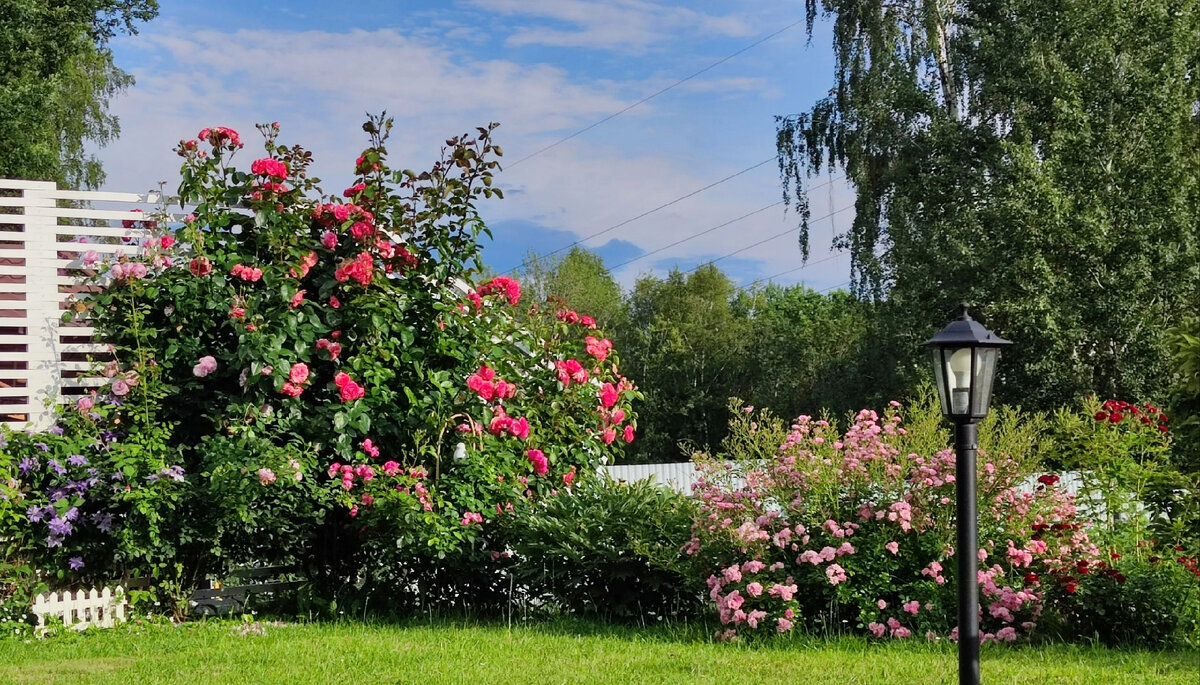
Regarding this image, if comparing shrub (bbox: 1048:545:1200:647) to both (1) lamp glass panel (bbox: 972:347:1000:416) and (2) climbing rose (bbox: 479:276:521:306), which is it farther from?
(2) climbing rose (bbox: 479:276:521:306)

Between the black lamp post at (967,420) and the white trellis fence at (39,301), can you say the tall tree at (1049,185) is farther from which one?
the white trellis fence at (39,301)

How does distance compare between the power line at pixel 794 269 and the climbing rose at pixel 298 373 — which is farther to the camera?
the power line at pixel 794 269

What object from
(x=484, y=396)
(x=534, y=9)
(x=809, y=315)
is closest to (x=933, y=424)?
(x=484, y=396)

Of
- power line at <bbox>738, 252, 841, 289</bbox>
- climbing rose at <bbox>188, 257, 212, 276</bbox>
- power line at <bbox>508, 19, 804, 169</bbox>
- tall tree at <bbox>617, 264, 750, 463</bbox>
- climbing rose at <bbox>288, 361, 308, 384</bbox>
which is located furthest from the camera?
tall tree at <bbox>617, 264, 750, 463</bbox>

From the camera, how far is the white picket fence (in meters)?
6.54

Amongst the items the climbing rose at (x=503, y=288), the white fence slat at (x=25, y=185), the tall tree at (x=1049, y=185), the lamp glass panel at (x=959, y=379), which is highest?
the tall tree at (x=1049, y=185)

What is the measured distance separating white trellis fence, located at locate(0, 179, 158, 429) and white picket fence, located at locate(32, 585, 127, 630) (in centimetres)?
115

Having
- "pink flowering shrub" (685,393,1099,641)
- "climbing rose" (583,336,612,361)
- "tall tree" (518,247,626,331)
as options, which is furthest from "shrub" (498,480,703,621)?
"tall tree" (518,247,626,331)

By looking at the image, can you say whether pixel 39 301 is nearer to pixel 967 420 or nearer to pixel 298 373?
pixel 298 373

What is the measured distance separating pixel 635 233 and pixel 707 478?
28.2 metres

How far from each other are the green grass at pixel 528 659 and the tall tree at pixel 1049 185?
1207 centimetres

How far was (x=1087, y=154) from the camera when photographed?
56.4ft

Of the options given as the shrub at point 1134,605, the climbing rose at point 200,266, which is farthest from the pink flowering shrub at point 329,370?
the shrub at point 1134,605

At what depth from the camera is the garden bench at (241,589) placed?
727cm
